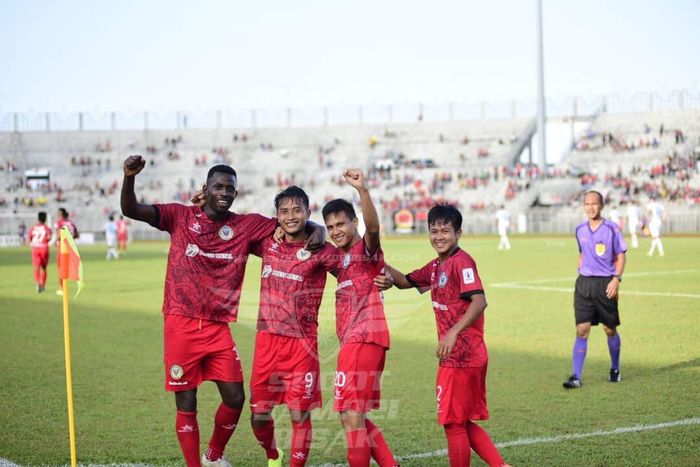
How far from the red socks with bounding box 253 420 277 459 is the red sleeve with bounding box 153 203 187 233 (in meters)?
1.48

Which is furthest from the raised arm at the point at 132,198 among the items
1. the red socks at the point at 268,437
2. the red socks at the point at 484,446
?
the red socks at the point at 484,446

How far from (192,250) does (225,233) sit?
0.82ft

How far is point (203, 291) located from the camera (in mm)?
5926

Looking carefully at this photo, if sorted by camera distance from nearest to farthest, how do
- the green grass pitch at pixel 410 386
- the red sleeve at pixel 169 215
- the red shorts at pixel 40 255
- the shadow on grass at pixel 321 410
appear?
the red sleeve at pixel 169 215
the green grass pitch at pixel 410 386
the shadow on grass at pixel 321 410
the red shorts at pixel 40 255

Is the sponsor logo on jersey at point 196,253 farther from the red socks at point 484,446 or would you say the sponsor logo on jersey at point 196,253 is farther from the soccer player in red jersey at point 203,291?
the red socks at point 484,446

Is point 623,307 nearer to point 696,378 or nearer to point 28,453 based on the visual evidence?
point 696,378

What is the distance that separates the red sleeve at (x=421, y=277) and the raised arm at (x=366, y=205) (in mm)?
521

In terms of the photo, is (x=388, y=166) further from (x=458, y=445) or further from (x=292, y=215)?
(x=458, y=445)

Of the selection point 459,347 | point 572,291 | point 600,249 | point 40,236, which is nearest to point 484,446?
point 459,347

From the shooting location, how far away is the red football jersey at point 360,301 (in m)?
5.55

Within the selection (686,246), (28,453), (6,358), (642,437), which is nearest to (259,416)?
(28,453)

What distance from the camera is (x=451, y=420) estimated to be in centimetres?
546

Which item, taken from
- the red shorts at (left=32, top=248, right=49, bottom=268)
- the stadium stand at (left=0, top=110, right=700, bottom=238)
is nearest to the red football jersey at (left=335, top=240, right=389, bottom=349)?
the red shorts at (left=32, top=248, right=49, bottom=268)

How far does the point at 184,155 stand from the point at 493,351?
61.9 metres
